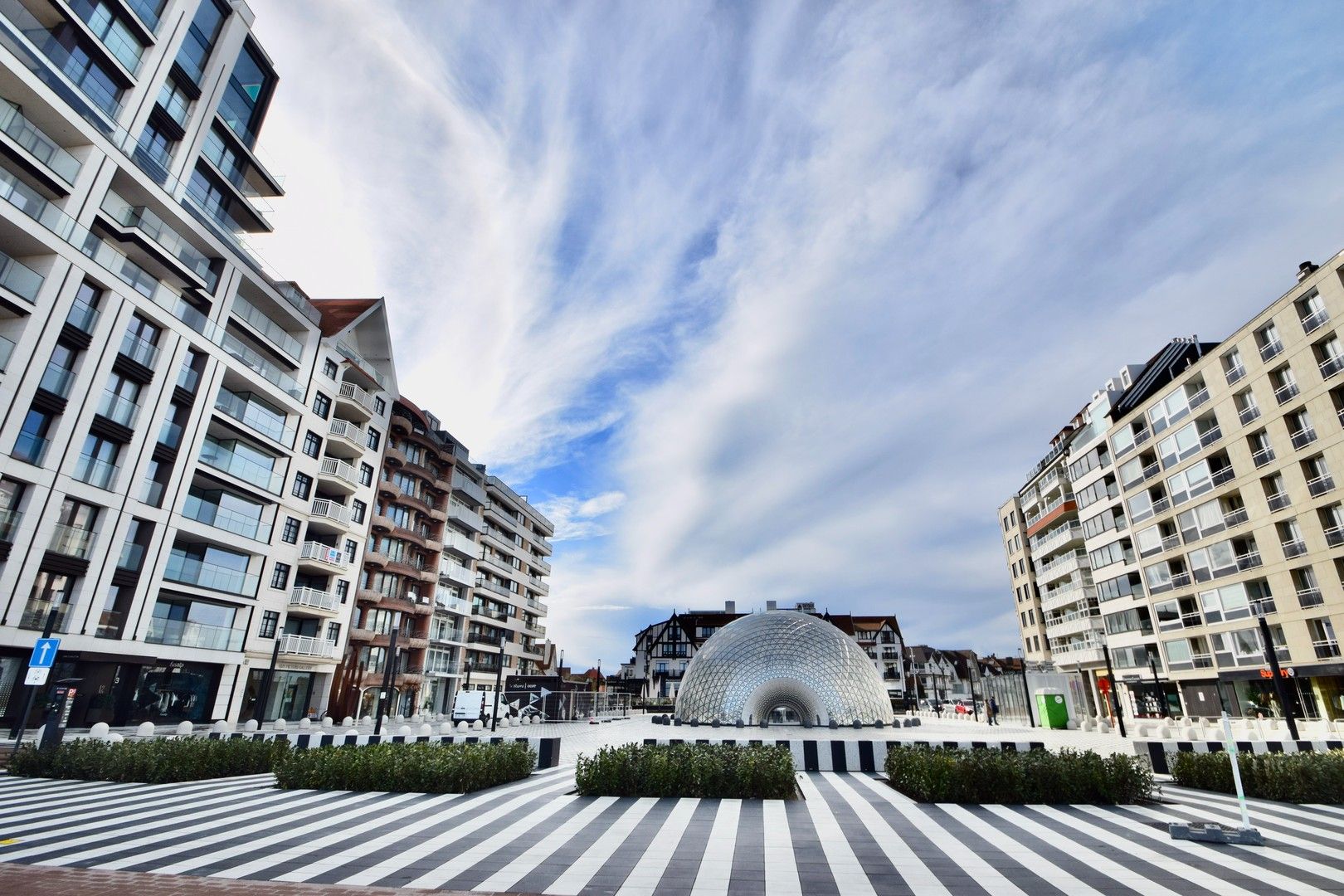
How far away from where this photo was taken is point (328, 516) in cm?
3972

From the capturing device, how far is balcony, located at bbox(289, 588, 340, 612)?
122ft

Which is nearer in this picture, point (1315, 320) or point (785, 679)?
point (1315, 320)

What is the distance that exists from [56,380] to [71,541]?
21.0 feet

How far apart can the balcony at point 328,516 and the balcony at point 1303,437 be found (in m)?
54.5

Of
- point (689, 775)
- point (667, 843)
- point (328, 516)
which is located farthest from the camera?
point (328, 516)

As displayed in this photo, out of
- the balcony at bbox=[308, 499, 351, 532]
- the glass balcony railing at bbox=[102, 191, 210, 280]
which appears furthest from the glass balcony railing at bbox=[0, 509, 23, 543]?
the balcony at bbox=[308, 499, 351, 532]

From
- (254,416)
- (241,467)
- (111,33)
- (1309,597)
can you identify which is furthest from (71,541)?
(1309,597)

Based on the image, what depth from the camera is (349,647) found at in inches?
1650

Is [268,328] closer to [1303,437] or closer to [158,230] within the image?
[158,230]

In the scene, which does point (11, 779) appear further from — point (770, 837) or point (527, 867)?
point (770, 837)

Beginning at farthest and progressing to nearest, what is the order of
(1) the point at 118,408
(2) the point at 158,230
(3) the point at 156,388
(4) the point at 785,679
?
(4) the point at 785,679 → (2) the point at 158,230 → (3) the point at 156,388 → (1) the point at 118,408

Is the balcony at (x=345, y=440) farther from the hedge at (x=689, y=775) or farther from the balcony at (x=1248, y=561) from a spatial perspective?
the balcony at (x=1248, y=561)

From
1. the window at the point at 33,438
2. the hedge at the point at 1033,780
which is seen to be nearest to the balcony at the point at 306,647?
the window at the point at 33,438

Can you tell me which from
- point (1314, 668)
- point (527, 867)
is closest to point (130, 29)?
point (527, 867)
